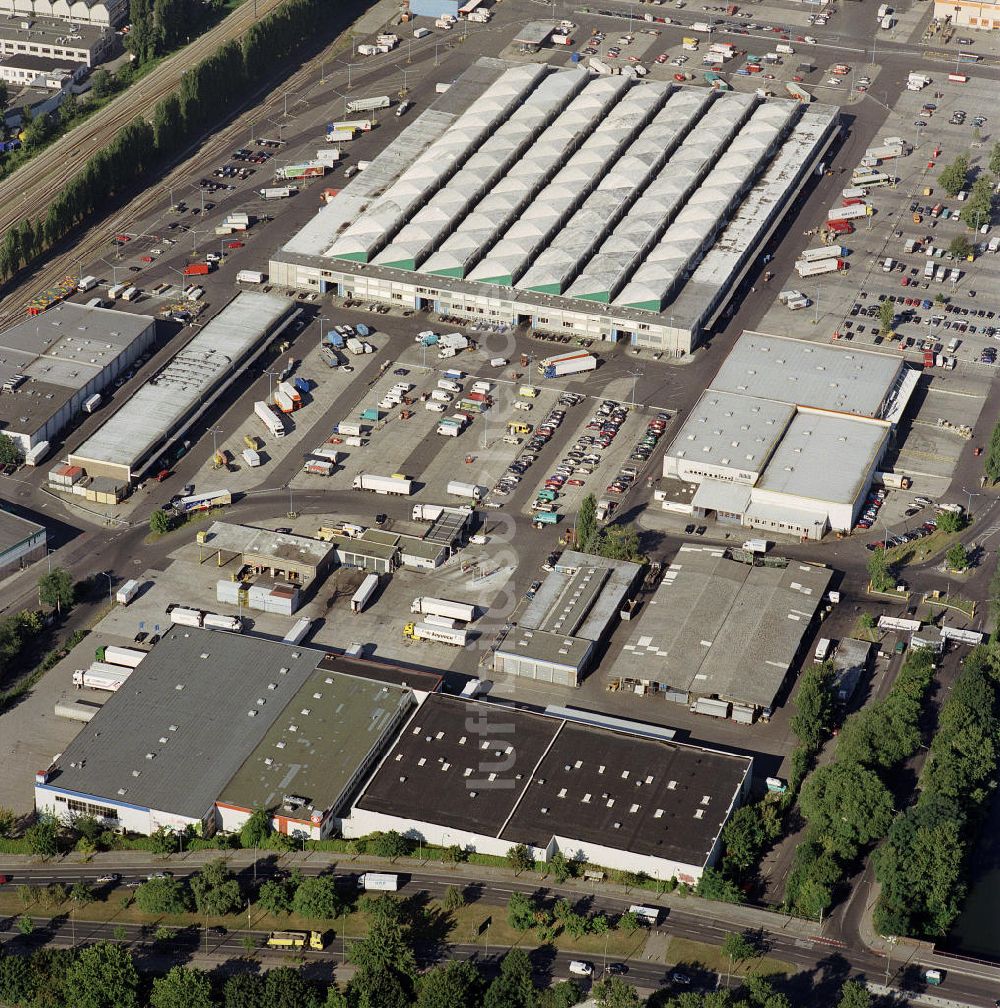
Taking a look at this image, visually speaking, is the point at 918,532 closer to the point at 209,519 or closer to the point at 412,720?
the point at 412,720

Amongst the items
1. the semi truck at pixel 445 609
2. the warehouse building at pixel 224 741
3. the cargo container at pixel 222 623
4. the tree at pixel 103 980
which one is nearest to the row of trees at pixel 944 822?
the semi truck at pixel 445 609

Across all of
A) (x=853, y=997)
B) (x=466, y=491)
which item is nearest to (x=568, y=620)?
(x=466, y=491)

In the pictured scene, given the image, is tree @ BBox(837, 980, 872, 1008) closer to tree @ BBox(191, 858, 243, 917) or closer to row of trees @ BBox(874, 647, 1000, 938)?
row of trees @ BBox(874, 647, 1000, 938)

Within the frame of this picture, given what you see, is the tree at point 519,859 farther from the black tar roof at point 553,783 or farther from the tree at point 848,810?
the tree at point 848,810

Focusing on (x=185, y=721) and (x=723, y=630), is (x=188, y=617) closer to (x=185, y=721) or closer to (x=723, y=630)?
(x=185, y=721)

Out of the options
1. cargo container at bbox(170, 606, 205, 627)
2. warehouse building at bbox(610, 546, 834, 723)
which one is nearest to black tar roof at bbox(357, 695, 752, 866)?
warehouse building at bbox(610, 546, 834, 723)
